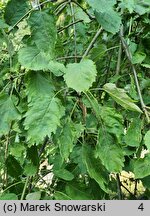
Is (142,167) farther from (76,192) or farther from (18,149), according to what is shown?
(18,149)

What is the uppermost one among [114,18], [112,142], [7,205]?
[114,18]

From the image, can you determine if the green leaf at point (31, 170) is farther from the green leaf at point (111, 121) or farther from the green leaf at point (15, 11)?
the green leaf at point (15, 11)

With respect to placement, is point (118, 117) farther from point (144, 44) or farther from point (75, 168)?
point (144, 44)

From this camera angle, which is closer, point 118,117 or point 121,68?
point 118,117

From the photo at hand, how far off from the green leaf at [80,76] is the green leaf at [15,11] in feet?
0.57

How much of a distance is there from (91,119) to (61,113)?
0.19 meters

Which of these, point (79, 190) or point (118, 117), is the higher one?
point (118, 117)

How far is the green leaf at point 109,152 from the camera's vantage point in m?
0.74

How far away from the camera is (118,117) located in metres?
0.76

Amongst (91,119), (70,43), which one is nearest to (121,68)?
(70,43)

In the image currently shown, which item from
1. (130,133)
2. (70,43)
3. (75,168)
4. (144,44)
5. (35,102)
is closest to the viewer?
(35,102)

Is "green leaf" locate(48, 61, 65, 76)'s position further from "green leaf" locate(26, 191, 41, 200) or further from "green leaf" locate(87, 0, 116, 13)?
"green leaf" locate(26, 191, 41, 200)

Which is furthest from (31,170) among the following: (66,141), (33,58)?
(33,58)

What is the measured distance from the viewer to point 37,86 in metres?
0.72
